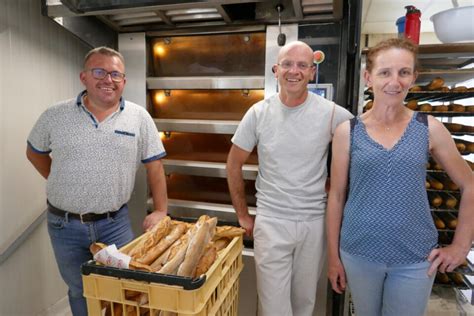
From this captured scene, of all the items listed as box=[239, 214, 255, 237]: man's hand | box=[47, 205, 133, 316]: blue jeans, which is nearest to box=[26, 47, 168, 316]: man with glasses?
box=[47, 205, 133, 316]: blue jeans

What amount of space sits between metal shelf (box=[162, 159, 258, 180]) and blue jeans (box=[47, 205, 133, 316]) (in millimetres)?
538

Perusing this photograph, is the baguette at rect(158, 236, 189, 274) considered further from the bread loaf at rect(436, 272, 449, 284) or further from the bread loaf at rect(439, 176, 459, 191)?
the bread loaf at rect(436, 272, 449, 284)

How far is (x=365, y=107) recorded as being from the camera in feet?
6.39

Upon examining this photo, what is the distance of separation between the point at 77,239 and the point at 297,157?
1.19 metres

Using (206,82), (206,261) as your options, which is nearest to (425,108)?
(206,82)

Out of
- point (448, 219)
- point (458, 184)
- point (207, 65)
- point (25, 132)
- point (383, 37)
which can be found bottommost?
point (448, 219)

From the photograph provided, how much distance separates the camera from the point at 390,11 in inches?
161

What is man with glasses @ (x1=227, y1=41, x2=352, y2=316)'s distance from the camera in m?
1.51

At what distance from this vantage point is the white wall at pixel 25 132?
186 cm

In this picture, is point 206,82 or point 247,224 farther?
point 206,82

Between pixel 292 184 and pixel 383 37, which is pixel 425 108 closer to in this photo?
pixel 292 184

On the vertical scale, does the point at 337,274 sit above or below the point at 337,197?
below

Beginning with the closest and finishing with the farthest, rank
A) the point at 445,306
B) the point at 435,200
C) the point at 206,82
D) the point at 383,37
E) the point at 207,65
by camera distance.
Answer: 1. the point at 435,200
2. the point at 445,306
3. the point at 206,82
4. the point at 207,65
5. the point at 383,37

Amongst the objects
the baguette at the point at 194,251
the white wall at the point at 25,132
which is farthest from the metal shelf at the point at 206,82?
the baguette at the point at 194,251
